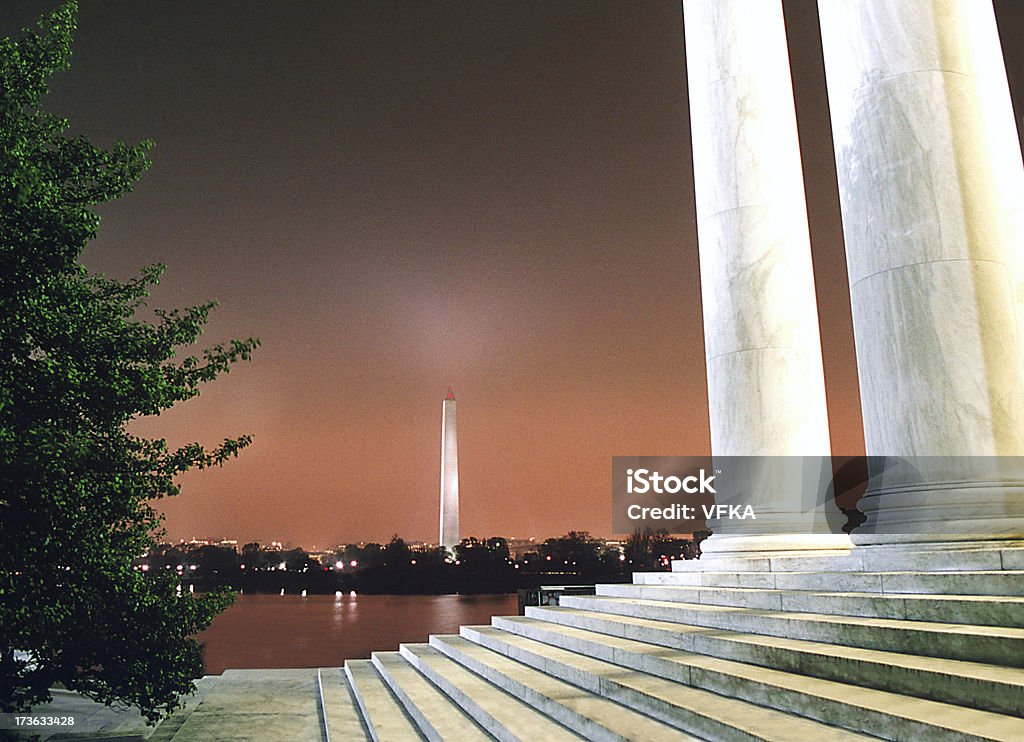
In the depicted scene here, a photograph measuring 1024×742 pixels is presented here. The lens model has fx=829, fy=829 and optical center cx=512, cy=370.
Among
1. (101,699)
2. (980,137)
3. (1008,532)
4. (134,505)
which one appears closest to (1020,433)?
(1008,532)

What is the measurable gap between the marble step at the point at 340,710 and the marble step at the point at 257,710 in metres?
1.32

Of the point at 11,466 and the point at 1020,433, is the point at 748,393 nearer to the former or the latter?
the point at 1020,433

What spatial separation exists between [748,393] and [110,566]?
6011 centimetres

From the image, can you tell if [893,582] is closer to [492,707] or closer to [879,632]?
[879,632]

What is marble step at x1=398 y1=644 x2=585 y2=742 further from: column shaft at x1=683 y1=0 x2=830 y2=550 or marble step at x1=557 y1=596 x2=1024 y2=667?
column shaft at x1=683 y1=0 x2=830 y2=550

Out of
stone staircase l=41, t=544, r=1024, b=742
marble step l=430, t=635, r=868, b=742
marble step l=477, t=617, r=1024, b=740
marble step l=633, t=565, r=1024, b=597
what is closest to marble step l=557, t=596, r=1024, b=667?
stone staircase l=41, t=544, r=1024, b=742

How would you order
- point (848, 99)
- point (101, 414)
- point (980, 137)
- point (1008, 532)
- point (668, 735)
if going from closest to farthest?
1. point (668, 735)
2. point (1008, 532)
3. point (980, 137)
4. point (848, 99)
5. point (101, 414)

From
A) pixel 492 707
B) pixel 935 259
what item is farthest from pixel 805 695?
pixel 935 259

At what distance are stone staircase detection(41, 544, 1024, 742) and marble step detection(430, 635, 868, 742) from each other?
13cm

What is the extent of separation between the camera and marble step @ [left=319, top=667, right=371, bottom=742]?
7162 cm

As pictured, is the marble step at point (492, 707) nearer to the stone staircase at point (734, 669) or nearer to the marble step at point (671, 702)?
the stone staircase at point (734, 669)

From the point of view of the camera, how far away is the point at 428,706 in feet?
230

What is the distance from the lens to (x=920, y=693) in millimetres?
36375

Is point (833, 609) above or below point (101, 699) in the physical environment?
above
